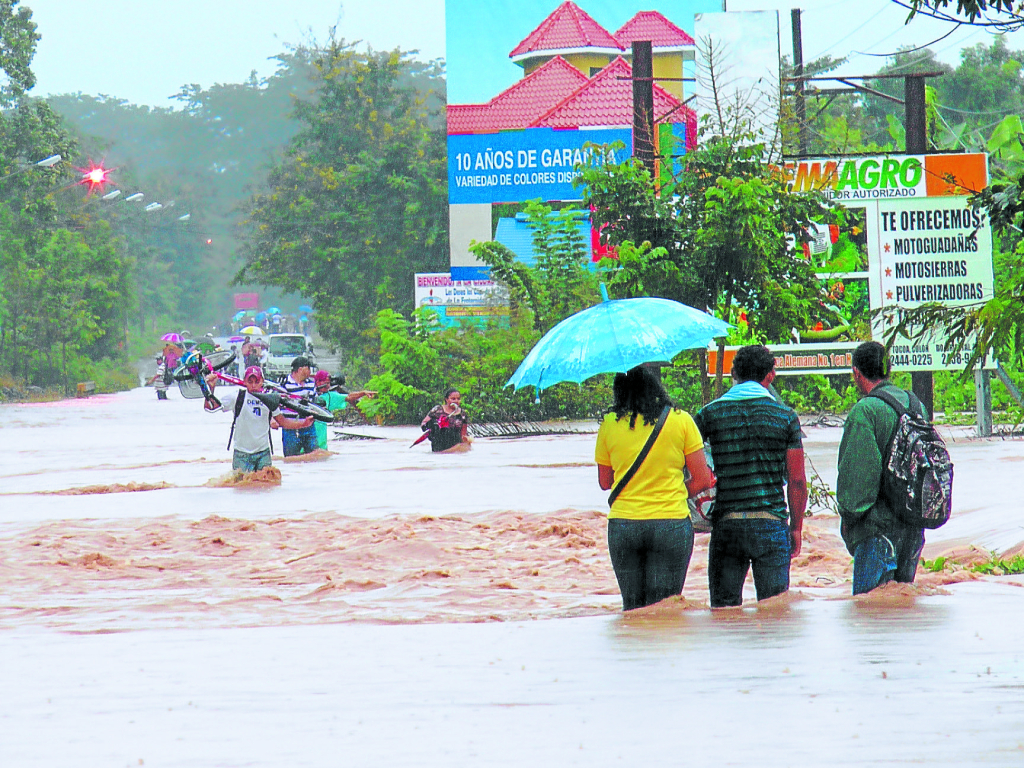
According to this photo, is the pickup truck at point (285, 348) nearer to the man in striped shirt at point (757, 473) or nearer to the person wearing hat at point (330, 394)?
the person wearing hat at point (330, 394)

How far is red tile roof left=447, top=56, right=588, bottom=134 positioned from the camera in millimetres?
38656

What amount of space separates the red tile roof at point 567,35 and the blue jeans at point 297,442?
22.0 meters

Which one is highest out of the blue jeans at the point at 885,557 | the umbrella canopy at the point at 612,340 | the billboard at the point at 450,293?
the billboard at the point at 450,293

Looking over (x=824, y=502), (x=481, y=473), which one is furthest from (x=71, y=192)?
(x=824, y=502)

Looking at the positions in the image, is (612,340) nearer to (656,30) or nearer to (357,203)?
(656,30)

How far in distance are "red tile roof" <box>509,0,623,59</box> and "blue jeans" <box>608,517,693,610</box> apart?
117 feet

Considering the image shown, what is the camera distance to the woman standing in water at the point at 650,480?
7.03 metres

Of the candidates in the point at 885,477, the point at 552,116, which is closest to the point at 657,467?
the point at 885,477

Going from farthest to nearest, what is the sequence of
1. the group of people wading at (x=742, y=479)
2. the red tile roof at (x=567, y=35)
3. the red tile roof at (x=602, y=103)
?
the red tile roof at (x=567, y=35) < the red tile roof at (x=602, y=103) < the group of people wading at (x=742, y=479)

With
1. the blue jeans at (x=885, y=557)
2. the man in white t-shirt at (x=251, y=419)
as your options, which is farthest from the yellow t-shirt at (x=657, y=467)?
the man in white t-shirt at (x=251, y=419)

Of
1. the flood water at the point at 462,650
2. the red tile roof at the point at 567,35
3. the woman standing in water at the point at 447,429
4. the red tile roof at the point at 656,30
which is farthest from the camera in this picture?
the red tile roof at the point at 567,35

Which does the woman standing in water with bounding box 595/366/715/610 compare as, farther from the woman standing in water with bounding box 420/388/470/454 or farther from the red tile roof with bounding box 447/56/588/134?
the red tile roof with bounding box 447/56/588/134

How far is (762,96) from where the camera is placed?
25594mm

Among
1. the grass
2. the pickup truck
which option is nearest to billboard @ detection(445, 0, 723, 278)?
the pickup truck
